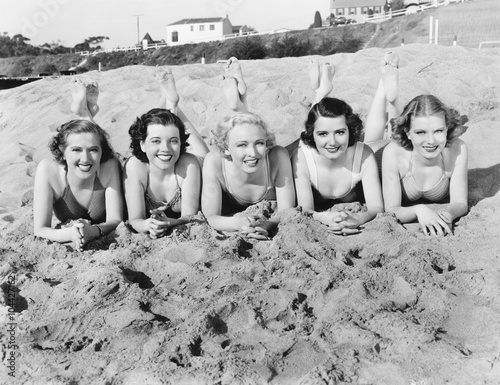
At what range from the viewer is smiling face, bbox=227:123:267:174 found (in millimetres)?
3285

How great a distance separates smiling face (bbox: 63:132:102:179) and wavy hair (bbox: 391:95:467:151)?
5.75ft

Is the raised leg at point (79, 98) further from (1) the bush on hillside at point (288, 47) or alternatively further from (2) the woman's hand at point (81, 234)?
(1) the bush on hillside at point (288, 47)

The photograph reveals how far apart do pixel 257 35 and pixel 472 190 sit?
122 ft

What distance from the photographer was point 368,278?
8.71 feet

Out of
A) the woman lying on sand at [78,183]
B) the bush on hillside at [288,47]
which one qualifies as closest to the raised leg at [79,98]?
the woman lying on sand at [78,183]

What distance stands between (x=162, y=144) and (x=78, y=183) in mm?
560

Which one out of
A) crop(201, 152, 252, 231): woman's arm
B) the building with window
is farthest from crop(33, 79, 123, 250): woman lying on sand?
the building with window

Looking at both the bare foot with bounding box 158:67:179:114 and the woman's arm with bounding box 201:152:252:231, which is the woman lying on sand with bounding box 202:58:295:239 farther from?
the bare foot with bounding box 158:67:179:114

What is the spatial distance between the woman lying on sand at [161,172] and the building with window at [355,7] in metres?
51.1

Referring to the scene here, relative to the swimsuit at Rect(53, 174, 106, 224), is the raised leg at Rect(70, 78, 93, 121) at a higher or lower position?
higher

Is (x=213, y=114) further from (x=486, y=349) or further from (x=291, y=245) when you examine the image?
(x=486, y=349)

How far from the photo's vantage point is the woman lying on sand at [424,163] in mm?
3299

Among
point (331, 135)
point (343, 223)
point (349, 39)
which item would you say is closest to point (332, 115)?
point (331, 135)


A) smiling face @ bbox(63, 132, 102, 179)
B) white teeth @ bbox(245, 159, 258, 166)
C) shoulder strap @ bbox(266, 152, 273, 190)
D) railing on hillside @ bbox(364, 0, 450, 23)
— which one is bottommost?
shoulder strap @ bbox(266, 152, 273, 190)
